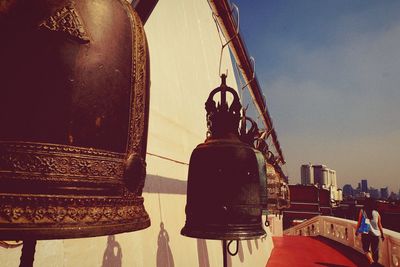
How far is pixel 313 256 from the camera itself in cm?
1028

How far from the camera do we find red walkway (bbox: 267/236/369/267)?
9057mm

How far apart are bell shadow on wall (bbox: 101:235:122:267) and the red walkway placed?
7414 mm

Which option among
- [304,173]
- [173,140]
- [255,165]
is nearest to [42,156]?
[255,165]

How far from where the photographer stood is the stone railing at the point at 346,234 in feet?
28.1

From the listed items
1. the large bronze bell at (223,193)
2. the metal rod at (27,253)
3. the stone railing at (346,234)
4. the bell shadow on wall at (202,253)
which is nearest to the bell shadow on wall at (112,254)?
the large bronze bell at (223,193)

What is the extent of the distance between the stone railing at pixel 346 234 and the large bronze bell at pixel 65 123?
9856 millimetres

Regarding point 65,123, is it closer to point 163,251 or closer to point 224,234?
point 224,234

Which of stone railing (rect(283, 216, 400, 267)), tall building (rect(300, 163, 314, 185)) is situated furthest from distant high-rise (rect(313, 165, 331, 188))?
stone railing (rect(283, 216, 400, 267))

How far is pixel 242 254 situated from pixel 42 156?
559cm

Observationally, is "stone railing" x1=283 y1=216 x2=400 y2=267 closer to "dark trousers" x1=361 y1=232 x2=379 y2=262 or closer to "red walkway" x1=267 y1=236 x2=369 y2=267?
"red walkway" x1=267 y1=236 x2=369 y2=267

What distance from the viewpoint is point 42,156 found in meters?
0.76

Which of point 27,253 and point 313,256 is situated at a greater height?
point 27,253

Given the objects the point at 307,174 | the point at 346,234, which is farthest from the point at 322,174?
the point at 346,234

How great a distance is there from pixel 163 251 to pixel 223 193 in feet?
3.56
